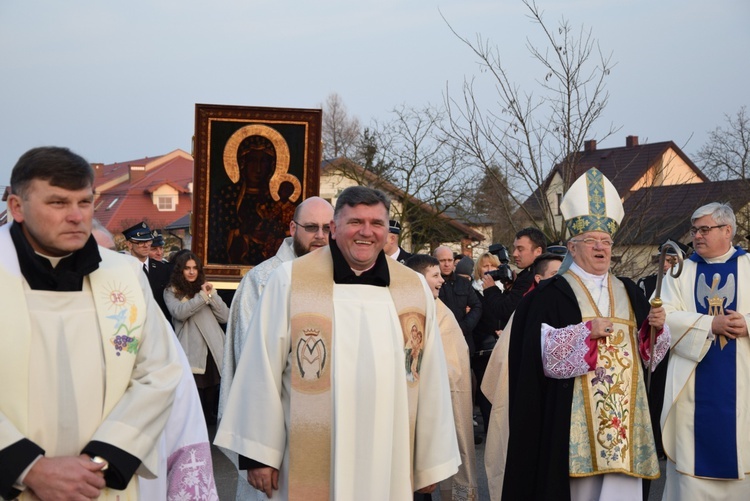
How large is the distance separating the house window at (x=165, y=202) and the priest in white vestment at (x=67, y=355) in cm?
6404

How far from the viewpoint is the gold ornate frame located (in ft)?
39.6

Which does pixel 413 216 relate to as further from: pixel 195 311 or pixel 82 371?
pixel 82 371

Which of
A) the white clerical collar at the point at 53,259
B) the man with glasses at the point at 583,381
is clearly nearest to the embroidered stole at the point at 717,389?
the man with glasses at the point at 583,381

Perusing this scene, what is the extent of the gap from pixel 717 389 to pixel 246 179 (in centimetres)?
681

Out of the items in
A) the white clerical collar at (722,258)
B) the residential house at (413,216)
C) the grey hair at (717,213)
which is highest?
the residential house at (413,216)

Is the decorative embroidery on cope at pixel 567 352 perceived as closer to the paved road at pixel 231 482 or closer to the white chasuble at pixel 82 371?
the white chasuble at pixel 82 371

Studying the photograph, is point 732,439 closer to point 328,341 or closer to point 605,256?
point 605,256

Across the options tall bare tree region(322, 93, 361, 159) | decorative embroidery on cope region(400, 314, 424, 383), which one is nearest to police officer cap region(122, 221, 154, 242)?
decorative embroidery on cope region(400, 314, 424, 383)

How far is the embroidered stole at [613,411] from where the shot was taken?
5918mm

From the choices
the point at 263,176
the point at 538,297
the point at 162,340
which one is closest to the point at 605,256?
the point at 538,297

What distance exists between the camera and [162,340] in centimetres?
379

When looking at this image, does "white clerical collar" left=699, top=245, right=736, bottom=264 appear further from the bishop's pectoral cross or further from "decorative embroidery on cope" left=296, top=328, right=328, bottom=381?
"decorative embroidery on cope" left=296, top=328, right=328, bottom=381

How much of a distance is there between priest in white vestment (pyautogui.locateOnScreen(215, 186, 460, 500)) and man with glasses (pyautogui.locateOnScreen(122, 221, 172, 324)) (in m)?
6.40

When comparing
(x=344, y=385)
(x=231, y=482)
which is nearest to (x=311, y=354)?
(x=344, y=385)
